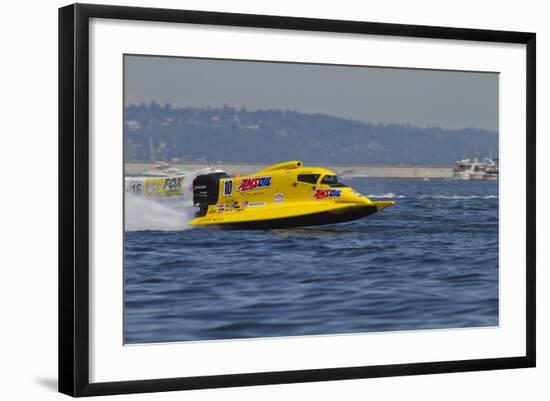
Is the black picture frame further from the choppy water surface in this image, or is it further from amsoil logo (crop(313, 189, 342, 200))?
amsoil logo (crop(313, 189, 342, 200))

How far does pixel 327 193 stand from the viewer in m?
11.0

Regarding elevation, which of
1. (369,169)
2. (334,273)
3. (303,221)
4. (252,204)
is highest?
(369,169)

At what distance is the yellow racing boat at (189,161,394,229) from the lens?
35.4ft

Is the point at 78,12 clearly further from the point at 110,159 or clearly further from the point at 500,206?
the point at 500,206

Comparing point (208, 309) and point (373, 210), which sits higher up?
point (373, 210)

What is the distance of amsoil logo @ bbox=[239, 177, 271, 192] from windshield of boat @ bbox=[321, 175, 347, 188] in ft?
1.84

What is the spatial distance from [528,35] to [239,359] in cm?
449

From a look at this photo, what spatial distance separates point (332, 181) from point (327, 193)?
158 millimetres

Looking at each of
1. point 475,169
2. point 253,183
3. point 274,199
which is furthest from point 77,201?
point 475,169

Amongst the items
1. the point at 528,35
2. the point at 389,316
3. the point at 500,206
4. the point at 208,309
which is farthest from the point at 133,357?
the point at 528,35

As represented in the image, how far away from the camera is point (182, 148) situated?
10375mm

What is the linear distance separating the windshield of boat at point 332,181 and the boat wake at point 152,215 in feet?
4.69

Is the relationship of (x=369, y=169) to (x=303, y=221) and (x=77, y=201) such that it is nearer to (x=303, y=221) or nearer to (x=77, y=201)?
(x=303, y=221)

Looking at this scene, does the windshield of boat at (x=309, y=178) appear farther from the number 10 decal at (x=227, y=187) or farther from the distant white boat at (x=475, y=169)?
the distant white boat at (x=475, y=169)
